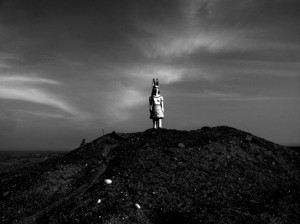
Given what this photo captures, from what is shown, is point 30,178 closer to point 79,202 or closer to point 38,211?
point 38,211

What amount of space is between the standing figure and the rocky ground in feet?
3.61

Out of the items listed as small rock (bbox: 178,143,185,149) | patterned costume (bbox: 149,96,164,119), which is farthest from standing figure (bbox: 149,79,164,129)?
small rock (bbox: 178,143,185,149)

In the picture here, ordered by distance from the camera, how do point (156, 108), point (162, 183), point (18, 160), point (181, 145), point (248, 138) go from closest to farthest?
point (162, 183) < point (181, 145) < point (248, 138) < point (156, 108) < point (18, 160)

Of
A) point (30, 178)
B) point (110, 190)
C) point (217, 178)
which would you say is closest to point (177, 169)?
point (217, 178)

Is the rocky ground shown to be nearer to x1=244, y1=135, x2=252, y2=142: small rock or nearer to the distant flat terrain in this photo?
x1=244, y1=135, x2=252, y2=142: small rock

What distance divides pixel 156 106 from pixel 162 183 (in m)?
6.15

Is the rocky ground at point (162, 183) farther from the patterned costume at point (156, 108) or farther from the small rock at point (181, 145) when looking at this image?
the patterned costume at point (156, 108)

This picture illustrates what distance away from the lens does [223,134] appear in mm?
15430

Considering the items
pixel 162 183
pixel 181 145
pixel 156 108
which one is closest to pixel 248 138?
pixel 181 145

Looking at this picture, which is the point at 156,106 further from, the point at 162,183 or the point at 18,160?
the point at 18,160

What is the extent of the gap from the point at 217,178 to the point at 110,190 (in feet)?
13.1

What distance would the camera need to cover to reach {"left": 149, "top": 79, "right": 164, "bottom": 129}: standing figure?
16141 millimetres

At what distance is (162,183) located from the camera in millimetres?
10672

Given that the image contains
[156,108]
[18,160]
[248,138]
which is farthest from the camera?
[18,160]
